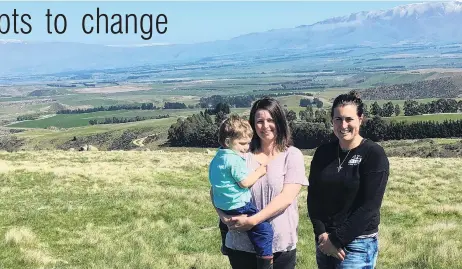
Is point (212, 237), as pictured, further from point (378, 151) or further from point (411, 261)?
point (378, 151)

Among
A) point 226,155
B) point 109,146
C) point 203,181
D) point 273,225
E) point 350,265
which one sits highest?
point 226,155

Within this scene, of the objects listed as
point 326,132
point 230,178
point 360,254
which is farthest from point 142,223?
point 326,132

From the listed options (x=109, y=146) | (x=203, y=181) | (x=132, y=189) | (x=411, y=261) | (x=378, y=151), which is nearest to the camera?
(x=378, y=151)

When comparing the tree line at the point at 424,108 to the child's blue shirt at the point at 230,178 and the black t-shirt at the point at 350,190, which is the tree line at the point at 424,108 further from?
the child's blue shirt at the point at 230,178

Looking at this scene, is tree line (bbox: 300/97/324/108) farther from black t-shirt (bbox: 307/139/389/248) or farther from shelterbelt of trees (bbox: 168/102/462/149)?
black t-shirt (bbox: 307/139/389/248)

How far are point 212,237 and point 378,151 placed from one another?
270 inches

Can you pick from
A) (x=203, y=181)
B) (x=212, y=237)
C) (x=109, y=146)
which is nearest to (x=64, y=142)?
(x=109, y=146)

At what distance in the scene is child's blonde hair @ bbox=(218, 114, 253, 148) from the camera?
4.91 m

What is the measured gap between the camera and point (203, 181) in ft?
70.4

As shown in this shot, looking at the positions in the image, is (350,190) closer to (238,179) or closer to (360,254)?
(360,254)

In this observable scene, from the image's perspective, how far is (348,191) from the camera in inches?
188

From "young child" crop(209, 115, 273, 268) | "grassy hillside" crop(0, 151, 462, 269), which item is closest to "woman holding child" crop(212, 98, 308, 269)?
"young child" crop(209, 115, 273, 268)

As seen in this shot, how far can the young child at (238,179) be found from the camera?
4828 millimetres

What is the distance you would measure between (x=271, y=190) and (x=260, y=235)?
17.4 inches
